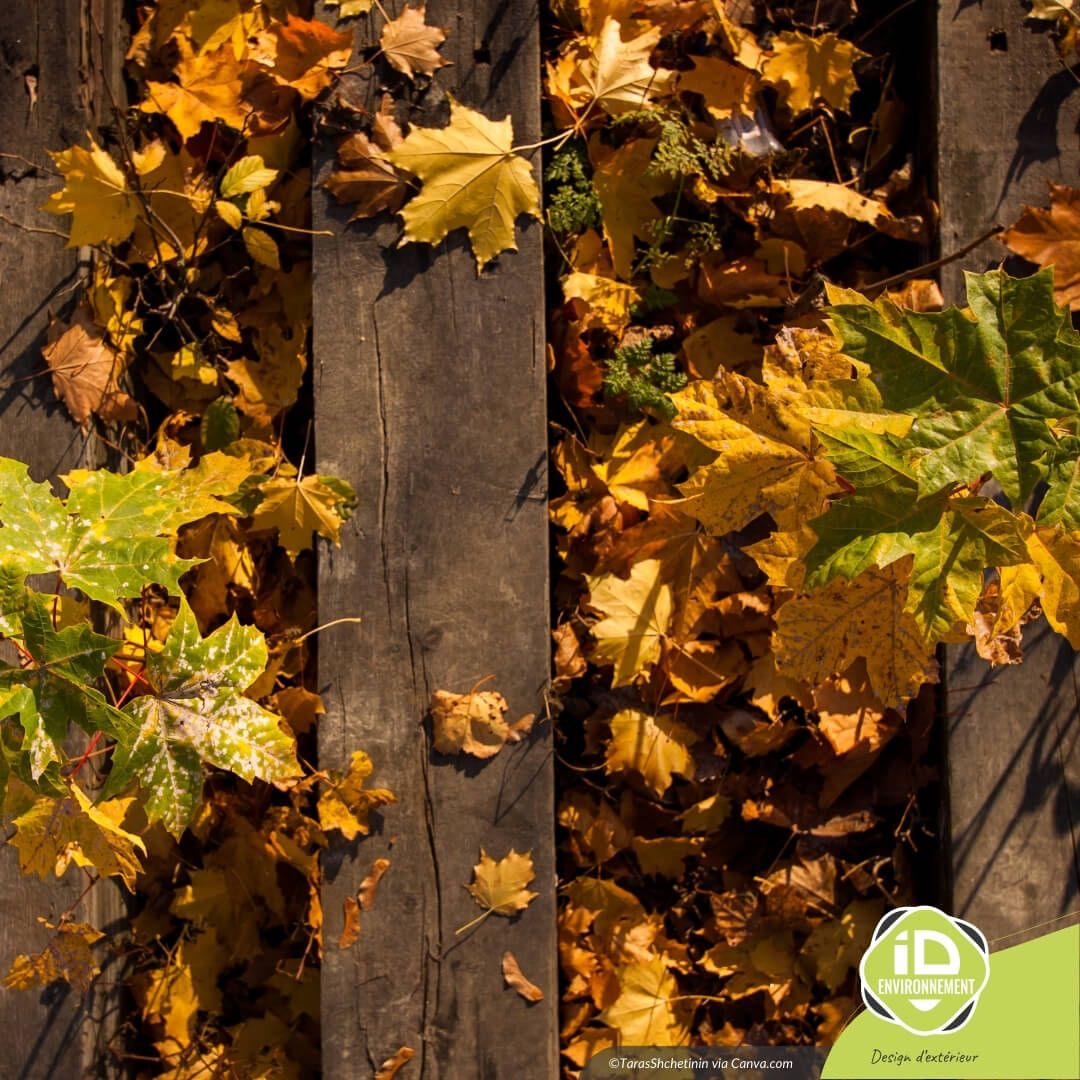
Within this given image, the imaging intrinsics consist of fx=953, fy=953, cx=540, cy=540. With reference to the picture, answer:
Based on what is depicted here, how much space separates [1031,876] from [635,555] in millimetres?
1216

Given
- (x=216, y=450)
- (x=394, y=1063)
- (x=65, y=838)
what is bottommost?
(x=394, y=1063)

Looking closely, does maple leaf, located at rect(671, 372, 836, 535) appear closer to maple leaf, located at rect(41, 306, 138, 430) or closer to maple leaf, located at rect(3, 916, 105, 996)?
maple leaf, located at rect(41, 306, 138, 430)

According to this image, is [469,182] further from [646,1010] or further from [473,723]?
[646,1010]

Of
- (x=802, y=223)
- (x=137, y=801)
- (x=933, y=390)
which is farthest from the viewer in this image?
(x=802, y=223)

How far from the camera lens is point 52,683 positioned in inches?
62.1

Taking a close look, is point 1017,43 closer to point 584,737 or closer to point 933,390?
point 933,390

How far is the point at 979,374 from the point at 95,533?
1478 millimetres

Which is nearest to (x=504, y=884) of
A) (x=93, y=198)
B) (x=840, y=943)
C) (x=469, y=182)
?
(x=840, y=943)

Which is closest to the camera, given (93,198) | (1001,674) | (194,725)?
(194,725)

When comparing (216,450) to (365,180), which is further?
(216,450)

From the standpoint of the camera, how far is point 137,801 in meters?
2.19

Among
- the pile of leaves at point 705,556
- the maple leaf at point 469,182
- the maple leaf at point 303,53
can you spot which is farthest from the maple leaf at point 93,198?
the pile of leaves at point 705,556

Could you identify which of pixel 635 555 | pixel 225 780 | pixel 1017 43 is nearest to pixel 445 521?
pixel 635 555

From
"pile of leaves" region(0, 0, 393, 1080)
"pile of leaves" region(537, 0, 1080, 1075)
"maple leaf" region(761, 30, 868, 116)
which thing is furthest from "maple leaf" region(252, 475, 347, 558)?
"maple leaf" region(761, 30, 868, 116)
